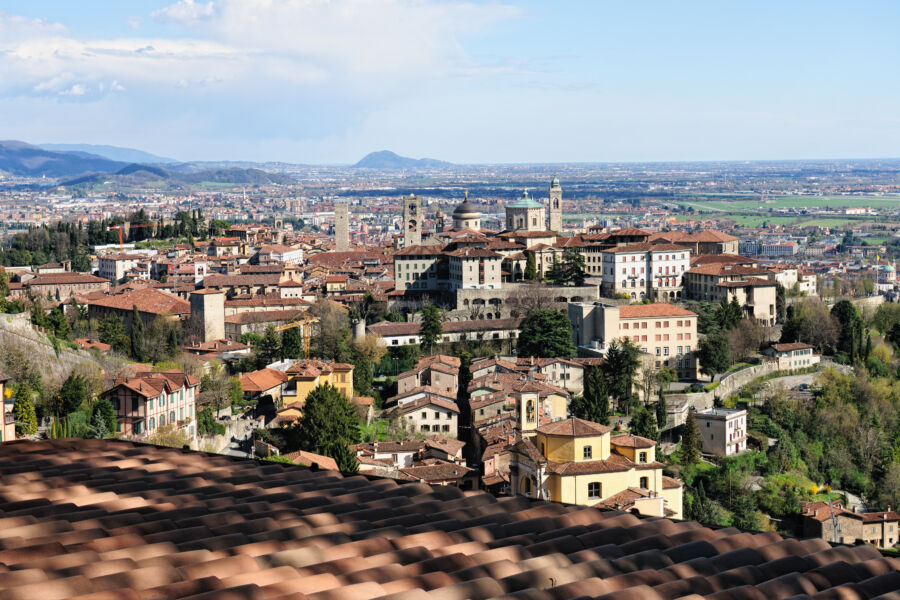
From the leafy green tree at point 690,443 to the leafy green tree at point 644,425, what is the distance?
2.26 ft

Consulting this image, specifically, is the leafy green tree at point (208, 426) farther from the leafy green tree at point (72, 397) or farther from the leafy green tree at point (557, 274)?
the leafy green tree at point (557, 274)

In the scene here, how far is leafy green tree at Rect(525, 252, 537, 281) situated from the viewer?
127 feet

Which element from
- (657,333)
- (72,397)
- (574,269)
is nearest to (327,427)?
(72,397)

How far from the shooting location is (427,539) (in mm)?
3400

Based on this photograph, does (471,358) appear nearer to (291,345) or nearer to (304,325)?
(291,345)

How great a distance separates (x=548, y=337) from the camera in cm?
2969

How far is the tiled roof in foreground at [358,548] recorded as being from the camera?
9.53 feet

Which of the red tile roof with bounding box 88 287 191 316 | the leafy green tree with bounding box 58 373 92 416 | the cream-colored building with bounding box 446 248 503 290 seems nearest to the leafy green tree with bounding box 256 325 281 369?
the red tile roof with bounding box 88 287 191 316

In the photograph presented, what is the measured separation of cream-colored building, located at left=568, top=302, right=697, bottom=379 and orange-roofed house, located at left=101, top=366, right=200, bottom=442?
1324 centimetres

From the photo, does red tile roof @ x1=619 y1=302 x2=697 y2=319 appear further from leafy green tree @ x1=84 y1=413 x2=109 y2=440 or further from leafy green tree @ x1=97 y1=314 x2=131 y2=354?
leafy green tree @ x1=84 y1=413 x2=109 y2=440

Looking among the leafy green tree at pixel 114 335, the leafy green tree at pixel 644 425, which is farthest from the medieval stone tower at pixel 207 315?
the leafy green tree at pixel 644 425

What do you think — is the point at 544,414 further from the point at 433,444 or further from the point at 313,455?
the point at 313,455

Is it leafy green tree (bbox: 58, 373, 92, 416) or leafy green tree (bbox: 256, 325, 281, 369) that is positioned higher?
leafy green tree (bbox: 58, 373, 92, 416)

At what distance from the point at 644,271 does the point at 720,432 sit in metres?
13.3
